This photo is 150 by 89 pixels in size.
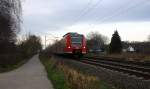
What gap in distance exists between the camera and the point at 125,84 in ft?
50.0

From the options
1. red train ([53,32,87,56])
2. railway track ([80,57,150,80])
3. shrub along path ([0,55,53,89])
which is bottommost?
shrub along path ([0,55,53,89])

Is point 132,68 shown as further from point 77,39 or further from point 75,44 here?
point 77,39

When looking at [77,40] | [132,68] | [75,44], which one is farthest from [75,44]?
[132,68]

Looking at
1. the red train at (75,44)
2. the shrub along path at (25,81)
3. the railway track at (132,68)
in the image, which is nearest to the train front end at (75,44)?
the red train at (75,44)

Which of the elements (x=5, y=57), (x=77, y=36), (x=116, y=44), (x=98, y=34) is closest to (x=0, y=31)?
(x=5, y=57)

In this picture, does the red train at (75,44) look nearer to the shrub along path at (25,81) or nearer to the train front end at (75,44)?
the train front end at (75,44)

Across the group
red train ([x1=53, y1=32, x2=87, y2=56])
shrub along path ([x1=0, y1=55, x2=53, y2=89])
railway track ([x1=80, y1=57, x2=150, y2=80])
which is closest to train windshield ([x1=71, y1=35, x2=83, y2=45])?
red train ([x1=53, y1=32, x2=87, y2=56])

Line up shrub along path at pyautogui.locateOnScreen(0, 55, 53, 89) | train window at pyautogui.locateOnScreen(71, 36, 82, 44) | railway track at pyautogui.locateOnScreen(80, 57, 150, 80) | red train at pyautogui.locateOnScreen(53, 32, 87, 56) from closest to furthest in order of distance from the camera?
shrub along path at pyautogui.locateOnScreen(0, 55, 53, 89) < railway track at pyautogui.locateOnScreen(80, 57, 150, 80) < red train at pyautogui.locateOnScreen(53, 32, 87, 56) < train window at pyautogui.locateOnScreen(71, 36, 82, 44)

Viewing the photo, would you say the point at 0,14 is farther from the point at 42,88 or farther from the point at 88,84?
the point at 88,84

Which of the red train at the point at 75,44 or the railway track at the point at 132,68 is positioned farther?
the red train at the point at 75,44

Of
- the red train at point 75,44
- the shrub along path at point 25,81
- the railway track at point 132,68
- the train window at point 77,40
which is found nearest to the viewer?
the shrub along path at point 25,81

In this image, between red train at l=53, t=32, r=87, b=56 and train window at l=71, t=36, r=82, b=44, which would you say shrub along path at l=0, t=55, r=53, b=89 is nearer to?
red train at l=53, t=32, r=87, b=56

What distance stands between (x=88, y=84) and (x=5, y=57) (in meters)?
29.7

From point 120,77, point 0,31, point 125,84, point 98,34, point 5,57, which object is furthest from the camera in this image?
point 98,34
